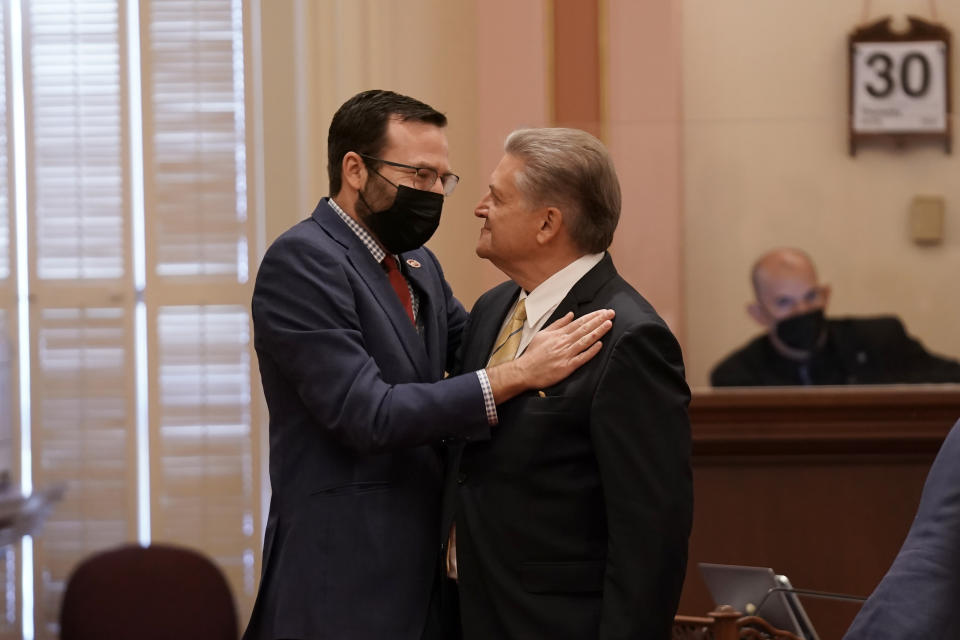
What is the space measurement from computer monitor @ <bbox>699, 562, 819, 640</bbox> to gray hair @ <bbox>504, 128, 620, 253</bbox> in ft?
2.73

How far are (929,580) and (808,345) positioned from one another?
275cm

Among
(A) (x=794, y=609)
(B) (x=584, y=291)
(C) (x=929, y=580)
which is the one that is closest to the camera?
(C) (x=929, y=580)

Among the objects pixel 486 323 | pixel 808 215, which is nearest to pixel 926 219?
pixel 808 215

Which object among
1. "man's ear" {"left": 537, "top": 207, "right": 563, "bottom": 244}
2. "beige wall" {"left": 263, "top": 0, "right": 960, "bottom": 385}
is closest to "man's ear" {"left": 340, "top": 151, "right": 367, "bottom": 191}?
"man's ear" {"left": 537, "top": 207, "right": 563, "bottom": 244}

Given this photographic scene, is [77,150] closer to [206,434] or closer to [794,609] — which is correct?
[206,434]

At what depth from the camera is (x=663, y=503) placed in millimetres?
2084

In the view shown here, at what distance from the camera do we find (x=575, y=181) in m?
2.27

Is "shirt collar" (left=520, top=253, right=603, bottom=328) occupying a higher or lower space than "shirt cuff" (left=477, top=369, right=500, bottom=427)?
higher

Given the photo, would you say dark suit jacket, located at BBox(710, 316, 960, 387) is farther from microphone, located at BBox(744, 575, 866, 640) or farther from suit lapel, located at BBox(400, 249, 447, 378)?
suit lapel, located at BBox(400, 249, 447, 378)

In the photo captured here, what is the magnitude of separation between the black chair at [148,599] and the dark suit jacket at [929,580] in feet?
9.26

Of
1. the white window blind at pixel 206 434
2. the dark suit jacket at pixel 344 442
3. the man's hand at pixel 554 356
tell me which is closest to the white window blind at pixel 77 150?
the white window blind at pixel 206 434

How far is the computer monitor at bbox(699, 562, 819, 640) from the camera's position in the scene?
2.54 meters

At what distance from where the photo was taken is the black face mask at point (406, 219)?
241 cm

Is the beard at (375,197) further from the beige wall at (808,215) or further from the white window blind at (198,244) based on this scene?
the white window blind at (198,244)
